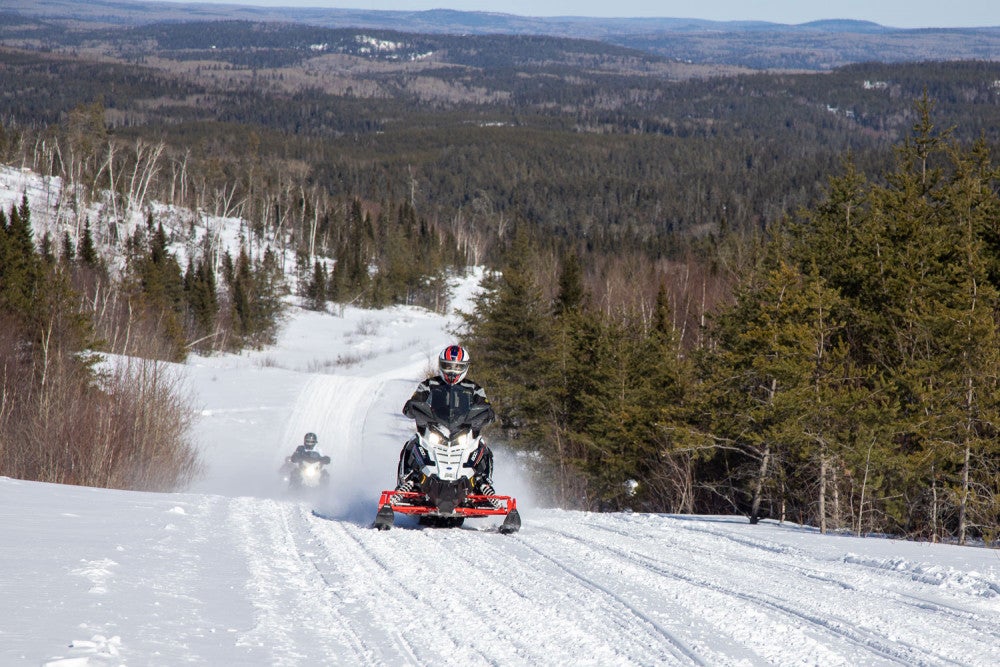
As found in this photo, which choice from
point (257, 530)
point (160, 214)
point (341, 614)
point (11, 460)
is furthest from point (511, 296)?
point (160, 214)

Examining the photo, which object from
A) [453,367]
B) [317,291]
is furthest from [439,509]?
[317,291]

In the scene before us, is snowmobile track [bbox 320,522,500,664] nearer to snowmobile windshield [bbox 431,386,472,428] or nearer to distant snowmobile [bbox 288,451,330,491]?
snowmobile windshield [bbox 431,386,472,428]

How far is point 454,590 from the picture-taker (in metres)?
6.09

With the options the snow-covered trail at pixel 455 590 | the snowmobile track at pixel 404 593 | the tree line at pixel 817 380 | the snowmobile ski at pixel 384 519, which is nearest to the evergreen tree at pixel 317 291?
the tree line at pixel 817 380

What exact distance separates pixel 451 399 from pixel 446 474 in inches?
32.4

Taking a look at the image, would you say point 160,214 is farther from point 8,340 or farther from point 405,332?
point 8,340

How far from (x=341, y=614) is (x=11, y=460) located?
15667 mm

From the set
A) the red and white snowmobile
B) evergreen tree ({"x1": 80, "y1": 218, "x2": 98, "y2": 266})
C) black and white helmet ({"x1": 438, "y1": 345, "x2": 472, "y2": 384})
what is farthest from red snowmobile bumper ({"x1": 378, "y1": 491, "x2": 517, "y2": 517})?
evergreen tree ({"x1": 80, "y1": 218, "x2": 98, "y2": 266})

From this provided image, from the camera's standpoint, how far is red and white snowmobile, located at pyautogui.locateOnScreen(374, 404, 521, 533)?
938cm

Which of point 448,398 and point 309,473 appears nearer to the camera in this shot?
point 448,398

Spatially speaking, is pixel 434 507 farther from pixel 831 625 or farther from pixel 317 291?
pixel 317 291

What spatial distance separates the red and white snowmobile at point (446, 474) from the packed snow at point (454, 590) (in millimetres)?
337

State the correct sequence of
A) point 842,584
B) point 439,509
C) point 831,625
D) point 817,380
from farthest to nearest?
point 817,380 → point 439,509 → point 842,584 → point 831,625

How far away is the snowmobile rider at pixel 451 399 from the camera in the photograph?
32.0 ft
